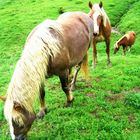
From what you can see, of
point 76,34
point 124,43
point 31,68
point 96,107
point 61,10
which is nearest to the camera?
point 31,68

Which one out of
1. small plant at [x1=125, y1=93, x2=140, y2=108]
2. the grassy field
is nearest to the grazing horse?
the grassy field

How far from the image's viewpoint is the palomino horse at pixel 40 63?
6.57m

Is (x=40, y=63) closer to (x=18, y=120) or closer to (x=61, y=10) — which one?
(x=18, y=120)

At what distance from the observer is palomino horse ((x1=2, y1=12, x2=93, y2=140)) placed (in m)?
6.57

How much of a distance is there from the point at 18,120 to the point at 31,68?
44.0 inches

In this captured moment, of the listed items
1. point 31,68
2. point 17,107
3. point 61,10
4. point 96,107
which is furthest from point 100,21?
point 61,10

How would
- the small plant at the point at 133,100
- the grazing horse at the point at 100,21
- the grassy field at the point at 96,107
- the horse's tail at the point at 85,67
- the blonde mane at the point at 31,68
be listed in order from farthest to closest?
the grazing horse at the point at 100,21, the horse's tail at the point at 85,67, the small plant at the point at 133,100, the grassy field at the point at 96,107, the blonde mane at the point at 31,68

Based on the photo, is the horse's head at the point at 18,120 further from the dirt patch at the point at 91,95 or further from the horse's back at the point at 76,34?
the dirt patch at the point at 91,95

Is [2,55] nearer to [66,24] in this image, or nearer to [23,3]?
[66,24]

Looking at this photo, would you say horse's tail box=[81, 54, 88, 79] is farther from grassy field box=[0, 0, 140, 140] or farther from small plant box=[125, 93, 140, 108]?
small plant box=[125, 93, 140, 108]

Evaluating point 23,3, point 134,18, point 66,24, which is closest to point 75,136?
point 66,24

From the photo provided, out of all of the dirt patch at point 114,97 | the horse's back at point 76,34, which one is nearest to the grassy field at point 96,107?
the dirt patch at point 114,97

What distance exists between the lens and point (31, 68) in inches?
276

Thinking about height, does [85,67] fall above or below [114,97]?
above
